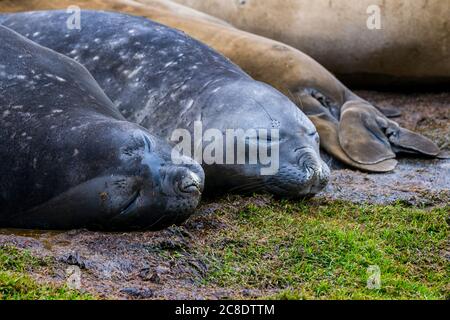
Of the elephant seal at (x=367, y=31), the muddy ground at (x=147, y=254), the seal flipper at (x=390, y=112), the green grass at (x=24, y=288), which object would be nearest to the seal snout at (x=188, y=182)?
the muddy ground at (x=147, y=254)

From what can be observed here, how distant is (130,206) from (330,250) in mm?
988

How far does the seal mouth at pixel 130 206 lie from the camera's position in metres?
5.34

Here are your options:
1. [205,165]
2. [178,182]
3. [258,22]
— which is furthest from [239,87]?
[258,22]

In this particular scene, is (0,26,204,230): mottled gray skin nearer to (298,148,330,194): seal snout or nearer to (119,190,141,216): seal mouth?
(119,190,141,216): seal mouth

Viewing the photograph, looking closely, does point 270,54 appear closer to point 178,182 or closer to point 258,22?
point 258,22

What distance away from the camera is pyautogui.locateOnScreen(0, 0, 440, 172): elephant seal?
312 inches

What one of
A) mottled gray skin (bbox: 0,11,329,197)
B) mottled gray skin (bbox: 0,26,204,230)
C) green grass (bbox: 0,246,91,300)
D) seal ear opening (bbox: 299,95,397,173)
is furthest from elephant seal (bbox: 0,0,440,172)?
green grass (bbox: 0,246,91,300)

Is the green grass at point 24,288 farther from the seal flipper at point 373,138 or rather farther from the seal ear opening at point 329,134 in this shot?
the seal flipper at point 373,138

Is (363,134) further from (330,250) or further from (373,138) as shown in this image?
(330,250)

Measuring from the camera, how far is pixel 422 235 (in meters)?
5.71

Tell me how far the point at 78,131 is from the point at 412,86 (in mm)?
5155

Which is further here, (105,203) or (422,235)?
(422,235)

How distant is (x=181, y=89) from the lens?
6.86 meters

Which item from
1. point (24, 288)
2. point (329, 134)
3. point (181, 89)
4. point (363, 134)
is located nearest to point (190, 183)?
point (24, 288)
